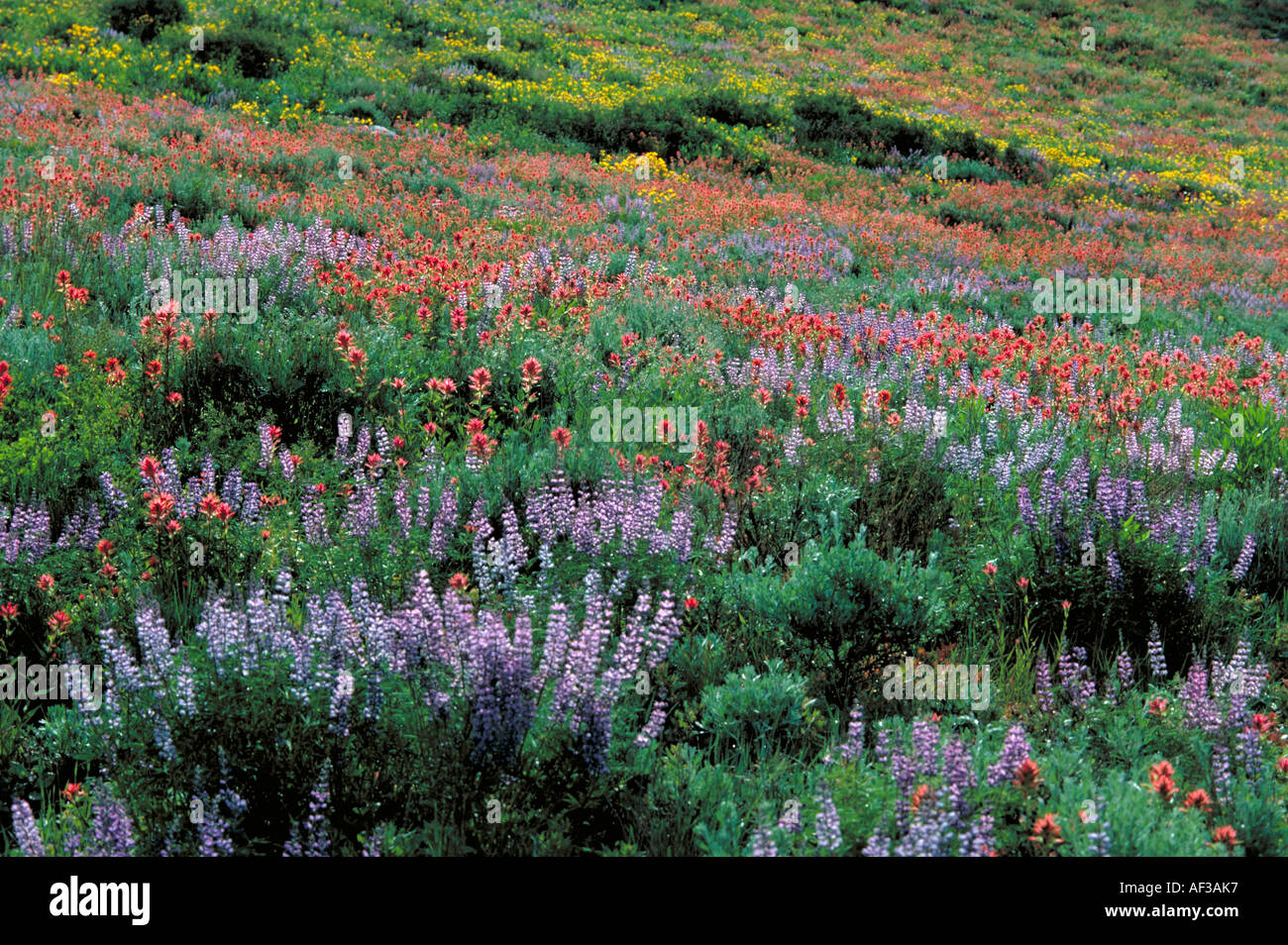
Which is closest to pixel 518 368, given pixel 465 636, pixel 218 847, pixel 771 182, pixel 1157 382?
pixel 465 636

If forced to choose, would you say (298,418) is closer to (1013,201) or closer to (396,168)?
(396,168)

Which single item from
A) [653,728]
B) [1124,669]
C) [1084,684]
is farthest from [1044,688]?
[653,728]

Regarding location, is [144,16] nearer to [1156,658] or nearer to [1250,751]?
[1156,658]

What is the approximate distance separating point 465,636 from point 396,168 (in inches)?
453

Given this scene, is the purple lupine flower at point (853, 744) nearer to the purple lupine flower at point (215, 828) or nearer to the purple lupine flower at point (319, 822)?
the purple lupine flower at point (319, 822)

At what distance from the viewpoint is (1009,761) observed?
2.62 metres

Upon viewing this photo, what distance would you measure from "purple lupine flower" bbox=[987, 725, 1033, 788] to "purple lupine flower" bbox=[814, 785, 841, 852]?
0.54 m

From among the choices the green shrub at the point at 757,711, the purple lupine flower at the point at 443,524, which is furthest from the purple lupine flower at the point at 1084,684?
the purple lupine flower at the point at 443,524

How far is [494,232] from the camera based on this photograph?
381 inches

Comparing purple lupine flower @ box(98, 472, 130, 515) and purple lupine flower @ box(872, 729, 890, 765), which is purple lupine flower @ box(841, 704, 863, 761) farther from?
purple lupine flower @ box(98, 472, 130, 515)

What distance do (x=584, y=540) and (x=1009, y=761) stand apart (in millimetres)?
→ 1675

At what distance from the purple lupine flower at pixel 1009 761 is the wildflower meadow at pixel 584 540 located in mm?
15

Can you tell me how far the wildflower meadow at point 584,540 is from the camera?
8.31 feet

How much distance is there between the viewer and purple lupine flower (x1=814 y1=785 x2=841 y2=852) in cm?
229
